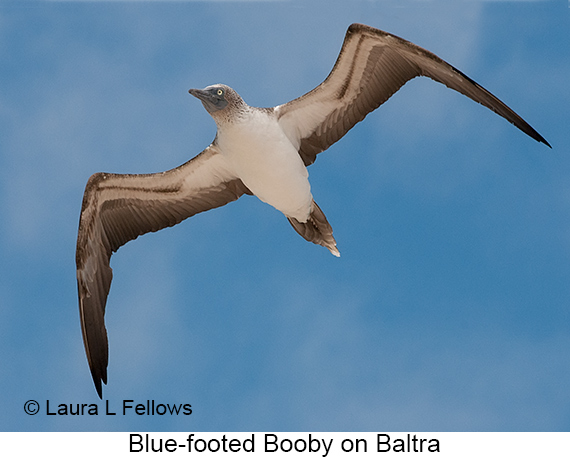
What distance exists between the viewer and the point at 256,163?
14.1m

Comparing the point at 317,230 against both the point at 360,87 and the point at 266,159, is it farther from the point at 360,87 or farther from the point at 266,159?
the point at 360,87

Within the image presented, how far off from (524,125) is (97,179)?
8.07 m

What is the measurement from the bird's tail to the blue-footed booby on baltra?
0.8 inches

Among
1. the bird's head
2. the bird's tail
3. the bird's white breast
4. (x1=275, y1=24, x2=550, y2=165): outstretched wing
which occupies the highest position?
(x1=275, y1=24, x2=550, y2=165): outstretched wing

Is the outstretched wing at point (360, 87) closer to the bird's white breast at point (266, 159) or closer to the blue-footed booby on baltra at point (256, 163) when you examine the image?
the blue-footed booby on baltra at point (256, 163)

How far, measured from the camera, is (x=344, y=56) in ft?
46.2

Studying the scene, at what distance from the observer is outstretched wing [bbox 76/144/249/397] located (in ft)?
48.8

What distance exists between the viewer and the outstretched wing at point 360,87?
13266 mm

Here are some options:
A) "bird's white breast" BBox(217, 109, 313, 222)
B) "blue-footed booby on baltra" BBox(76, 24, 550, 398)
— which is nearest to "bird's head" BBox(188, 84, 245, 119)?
"blue-footed booby on baltra" BBox(76, 24, 550, 398)

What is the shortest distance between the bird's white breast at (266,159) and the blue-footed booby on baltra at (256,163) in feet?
0.06

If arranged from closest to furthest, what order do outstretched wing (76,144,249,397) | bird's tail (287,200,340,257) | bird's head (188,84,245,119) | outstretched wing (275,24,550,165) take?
outstretched wing (275,24,550,165), bird's head (188,84,245,119), outstretched wing (76,144,249,397), bird's tail (287,200,340,257)

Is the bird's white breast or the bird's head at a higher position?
the bird's head

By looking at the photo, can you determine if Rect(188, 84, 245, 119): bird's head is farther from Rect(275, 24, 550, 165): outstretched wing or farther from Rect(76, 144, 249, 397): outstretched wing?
Rect(275, 24, 550, 165): outstretched wing
